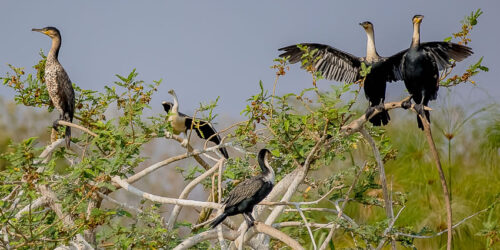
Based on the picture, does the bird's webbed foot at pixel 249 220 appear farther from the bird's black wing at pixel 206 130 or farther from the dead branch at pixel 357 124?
the bird's black wing at pixel 206 130

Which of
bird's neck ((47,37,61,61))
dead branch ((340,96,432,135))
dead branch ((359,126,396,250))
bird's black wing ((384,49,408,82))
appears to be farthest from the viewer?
bird's neck ((47,37,61,61))

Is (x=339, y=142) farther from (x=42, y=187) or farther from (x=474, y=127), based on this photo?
(x=474, y=127)

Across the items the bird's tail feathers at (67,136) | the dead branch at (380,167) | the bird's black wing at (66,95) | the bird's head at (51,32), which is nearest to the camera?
the dead branch at (380,167)

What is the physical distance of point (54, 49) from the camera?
19.9 feet

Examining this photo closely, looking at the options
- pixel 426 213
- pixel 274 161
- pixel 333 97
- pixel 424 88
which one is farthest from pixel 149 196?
pixel 426 213

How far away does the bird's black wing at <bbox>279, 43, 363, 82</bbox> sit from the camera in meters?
5.53

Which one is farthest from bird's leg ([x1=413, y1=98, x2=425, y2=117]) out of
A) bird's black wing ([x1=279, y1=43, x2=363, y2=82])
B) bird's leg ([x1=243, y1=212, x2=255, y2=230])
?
bird's leg ([x1=243, y1=212, x2=255, y2=230])

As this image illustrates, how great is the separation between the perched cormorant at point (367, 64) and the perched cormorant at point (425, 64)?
0.85 feet

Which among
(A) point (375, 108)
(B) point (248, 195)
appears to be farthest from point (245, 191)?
(A) point (375, 108)

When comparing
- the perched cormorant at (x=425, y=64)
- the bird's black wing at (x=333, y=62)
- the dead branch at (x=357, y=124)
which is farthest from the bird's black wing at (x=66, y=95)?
the perched cormorant at (x=425, y=64)

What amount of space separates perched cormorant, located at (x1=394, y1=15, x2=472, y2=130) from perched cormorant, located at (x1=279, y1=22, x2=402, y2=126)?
26 centimetres

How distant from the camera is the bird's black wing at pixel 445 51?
4820 mm

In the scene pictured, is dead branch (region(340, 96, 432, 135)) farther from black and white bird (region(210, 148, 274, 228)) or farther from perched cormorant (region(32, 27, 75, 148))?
perched cormorant (region(32, 27, 75, 148))

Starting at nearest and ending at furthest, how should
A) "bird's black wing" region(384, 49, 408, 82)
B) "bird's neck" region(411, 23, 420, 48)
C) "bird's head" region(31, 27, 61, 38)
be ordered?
1. "bird's neck" region(411, 23, 420, 48)
2. "bird's black wing" region(384, 49, 408, 82)
3. "bird's head" region(31, 27, 61, 38)
